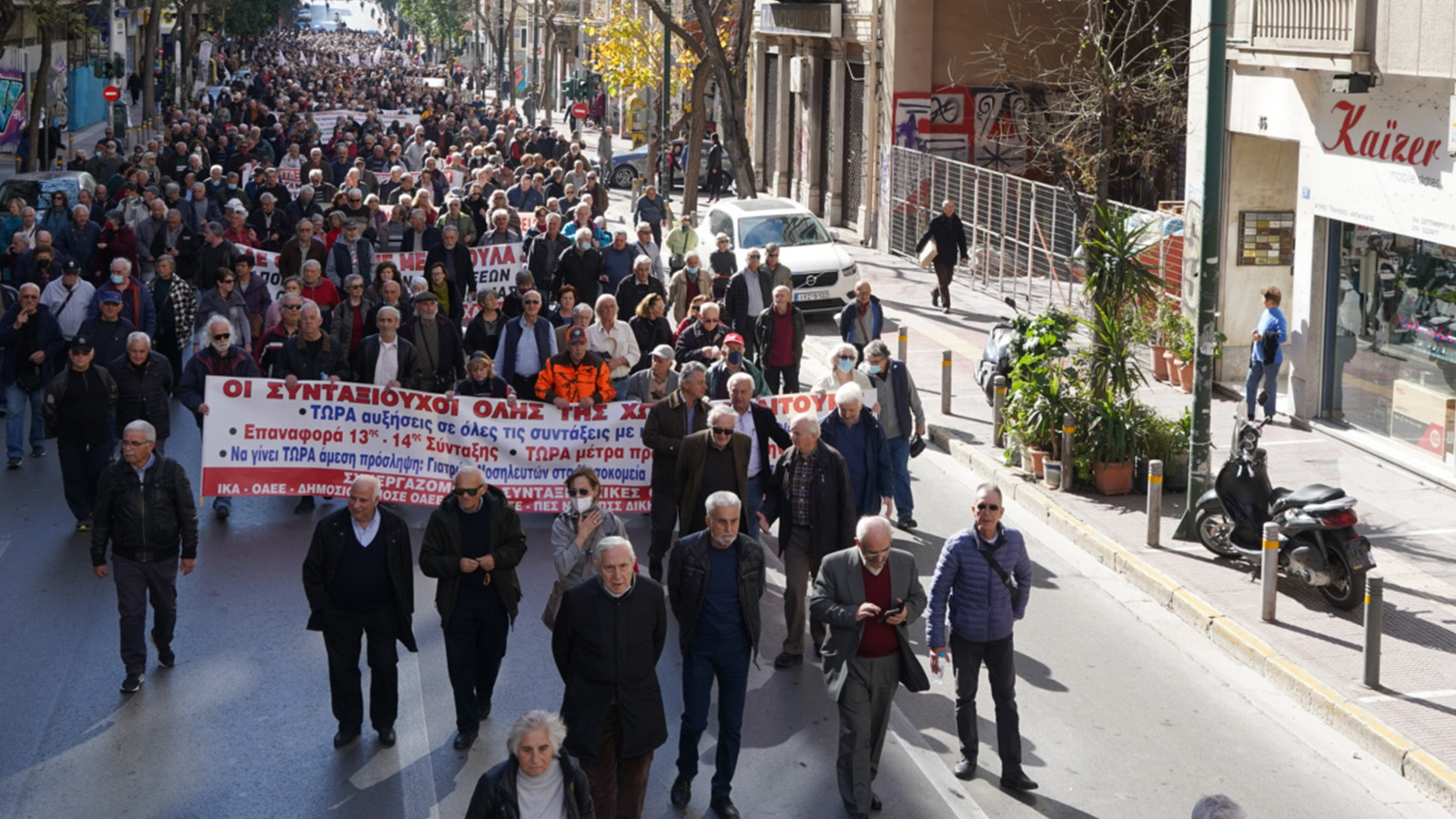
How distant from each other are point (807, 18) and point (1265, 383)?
2147cm

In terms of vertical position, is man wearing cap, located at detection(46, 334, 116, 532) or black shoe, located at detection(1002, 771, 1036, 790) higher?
man wearing cap, located at detection(46, 334, 116, 532)

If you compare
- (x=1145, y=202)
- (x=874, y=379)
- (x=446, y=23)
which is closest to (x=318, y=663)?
(x=874, y=379)

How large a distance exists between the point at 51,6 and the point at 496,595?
28316mm

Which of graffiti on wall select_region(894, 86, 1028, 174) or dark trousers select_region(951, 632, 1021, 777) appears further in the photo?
graffiti on wall select_region(894, 86, 1028, 174)

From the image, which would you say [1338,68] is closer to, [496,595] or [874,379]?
[874,379]

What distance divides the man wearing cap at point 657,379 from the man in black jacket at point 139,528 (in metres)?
3.90

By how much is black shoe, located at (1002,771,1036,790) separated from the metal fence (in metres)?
13.6

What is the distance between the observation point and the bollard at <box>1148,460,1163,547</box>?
1385 cm

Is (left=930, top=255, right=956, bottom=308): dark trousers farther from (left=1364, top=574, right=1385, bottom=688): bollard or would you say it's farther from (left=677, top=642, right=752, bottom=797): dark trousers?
(left=677, top=642, right=752, bottom=797): dark trousers

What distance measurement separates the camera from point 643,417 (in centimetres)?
1465

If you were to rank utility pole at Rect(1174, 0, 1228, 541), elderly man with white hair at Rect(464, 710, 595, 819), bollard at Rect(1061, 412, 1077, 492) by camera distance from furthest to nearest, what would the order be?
bollard at Rect(1061, 412, 1077, 492), utility pole at Rect(1174, 0, 1228, 541), elderly man with white hair at Rect(464, 710, 595, 819)

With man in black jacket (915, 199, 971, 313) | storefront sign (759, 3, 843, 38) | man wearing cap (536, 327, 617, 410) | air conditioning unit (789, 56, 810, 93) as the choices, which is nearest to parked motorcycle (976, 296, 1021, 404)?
man wearing cap (536, 327, 617, 410)

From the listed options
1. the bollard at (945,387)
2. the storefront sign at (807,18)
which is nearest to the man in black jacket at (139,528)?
the bollard at (945,387)

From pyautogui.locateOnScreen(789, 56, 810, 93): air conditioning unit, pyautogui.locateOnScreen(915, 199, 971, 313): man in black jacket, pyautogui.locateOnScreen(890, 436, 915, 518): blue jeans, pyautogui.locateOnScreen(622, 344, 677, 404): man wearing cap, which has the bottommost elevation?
pyautogui.locateOnScreen(890, 436, 915, 518): blue jeans
